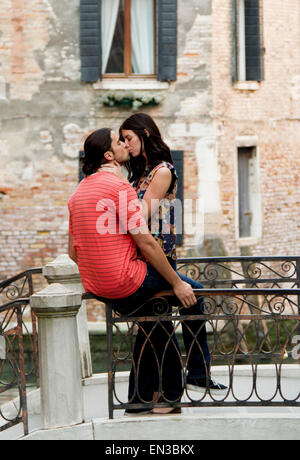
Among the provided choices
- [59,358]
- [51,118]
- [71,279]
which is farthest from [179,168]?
[59,358]

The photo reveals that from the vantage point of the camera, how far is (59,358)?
→ 5.15 m

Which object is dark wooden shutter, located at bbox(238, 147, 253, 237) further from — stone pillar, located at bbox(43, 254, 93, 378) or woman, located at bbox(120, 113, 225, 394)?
woman, located at bbox(120, 113, 225, 394)

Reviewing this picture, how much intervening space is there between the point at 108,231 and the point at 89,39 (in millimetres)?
9376

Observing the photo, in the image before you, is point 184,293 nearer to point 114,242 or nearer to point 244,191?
point 114,242

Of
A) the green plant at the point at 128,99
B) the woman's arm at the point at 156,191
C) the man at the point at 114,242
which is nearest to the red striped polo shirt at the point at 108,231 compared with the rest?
the man at the point at 114,242

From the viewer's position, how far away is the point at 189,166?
14.2 metres

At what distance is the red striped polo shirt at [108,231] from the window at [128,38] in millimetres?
9138

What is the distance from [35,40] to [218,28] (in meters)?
2.96

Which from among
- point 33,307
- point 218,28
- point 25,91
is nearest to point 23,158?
point 25,91

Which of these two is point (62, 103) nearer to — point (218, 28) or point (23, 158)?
point (23, 158)

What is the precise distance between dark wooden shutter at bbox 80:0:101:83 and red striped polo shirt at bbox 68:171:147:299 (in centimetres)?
909

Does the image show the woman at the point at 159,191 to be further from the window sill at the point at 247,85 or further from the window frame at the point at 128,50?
the window sill at the point at 247,85

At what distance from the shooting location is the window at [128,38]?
13828 mm

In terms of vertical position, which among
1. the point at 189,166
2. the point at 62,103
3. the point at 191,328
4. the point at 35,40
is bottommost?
the point at 191,328
